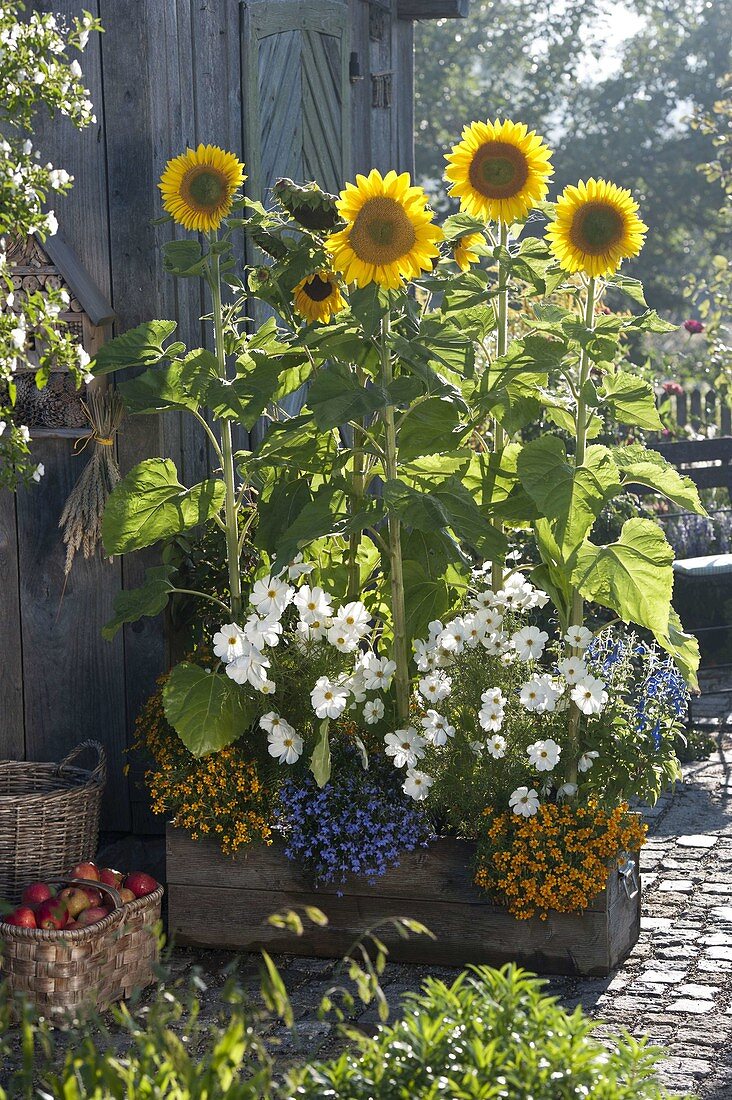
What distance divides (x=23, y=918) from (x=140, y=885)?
1.17 feet

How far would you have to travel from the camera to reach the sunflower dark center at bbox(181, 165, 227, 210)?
149 inches

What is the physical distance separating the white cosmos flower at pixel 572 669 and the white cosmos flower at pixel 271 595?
732 mm

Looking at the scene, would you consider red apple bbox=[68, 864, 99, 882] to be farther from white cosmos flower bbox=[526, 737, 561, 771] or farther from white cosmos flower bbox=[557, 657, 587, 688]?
white cosmos flower bbox=[557, 657, 587, 688]

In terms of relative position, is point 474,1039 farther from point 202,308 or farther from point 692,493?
point 202,308

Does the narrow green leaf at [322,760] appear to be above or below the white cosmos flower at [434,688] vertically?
below

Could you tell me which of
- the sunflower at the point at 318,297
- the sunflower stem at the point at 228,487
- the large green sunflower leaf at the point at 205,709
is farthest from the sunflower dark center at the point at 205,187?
the large green sunflower leaf at the point at 205,709

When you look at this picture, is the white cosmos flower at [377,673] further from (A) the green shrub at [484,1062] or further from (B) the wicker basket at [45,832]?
(A) the green shrub at [484,1062]

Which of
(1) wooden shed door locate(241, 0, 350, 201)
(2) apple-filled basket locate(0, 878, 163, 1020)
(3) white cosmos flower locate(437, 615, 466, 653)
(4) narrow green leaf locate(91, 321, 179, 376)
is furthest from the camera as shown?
(1) wooden shed door locate(241, 0, 350, 201)

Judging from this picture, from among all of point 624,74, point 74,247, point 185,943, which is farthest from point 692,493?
point 624,74

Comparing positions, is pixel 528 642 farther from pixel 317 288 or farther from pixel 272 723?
pixel 317 288

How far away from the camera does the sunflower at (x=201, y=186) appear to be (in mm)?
3785

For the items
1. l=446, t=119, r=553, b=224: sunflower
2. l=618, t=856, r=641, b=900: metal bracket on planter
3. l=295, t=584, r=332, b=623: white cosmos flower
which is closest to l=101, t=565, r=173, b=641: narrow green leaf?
l=295, t=584, r=332, b=623: white cosmos flower

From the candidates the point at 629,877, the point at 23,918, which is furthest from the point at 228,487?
the point at 629,877

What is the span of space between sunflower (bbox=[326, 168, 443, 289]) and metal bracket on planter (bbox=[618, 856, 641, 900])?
1.66 m
